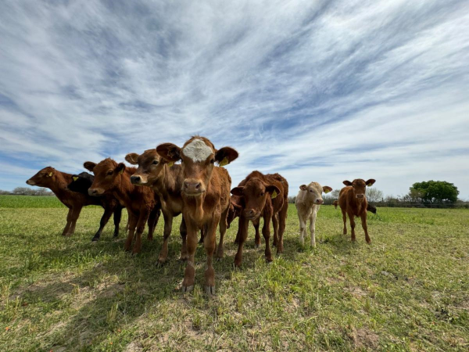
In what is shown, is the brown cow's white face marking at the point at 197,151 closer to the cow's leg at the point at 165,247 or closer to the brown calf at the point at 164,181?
the brown calf at the point at 164,181

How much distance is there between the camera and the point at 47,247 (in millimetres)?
5680

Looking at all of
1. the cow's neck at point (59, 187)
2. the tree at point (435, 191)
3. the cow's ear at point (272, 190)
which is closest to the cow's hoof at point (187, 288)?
the cow's ear at point (272, 190)

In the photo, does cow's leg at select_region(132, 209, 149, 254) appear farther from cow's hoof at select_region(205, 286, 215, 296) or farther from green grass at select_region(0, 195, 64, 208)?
green grass at select_region(0, 195, 64, 208)

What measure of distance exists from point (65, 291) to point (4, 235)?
5.85 meters

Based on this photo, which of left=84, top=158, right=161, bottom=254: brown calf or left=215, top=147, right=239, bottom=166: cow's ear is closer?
left=215, top=147, right=239, bottom=166: cow's ear

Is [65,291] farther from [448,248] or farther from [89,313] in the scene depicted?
[448,248]

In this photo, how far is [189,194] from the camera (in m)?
3.09

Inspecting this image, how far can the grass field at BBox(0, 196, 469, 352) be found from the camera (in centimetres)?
256

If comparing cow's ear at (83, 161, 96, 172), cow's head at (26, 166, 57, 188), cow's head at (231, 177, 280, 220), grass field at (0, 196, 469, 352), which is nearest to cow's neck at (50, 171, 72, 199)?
cow's head at (26, 166, 57, 188)

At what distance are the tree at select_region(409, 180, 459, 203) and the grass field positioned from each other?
7811cm

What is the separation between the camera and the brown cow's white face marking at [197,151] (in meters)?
3.49

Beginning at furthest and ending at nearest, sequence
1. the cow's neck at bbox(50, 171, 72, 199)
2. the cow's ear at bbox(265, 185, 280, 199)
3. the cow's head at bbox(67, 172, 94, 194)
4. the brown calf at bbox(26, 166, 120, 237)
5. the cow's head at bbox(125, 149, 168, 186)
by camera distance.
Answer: the cow's neck at bbox(50, 171, 72, 199) → the cow's head at bbox(67, 172, 94, 194) → the brown calf at bbox(26, 166, 120, 237) → the cow's ear at bbox(265, 185, 280, 199) → the cow's head at bbox(125, 149, 168, 186)

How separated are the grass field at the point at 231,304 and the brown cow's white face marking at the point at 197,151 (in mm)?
2183

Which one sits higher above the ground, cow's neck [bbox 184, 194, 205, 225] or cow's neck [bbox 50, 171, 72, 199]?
cow's neck [bbox 50, 171, 72, 199]
